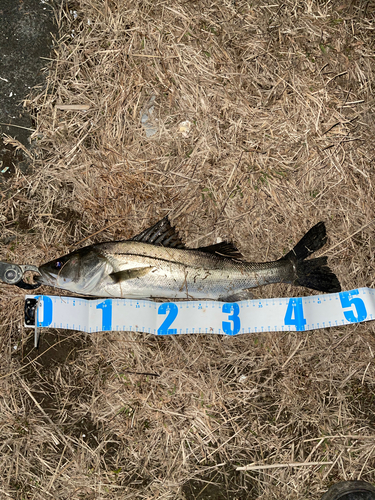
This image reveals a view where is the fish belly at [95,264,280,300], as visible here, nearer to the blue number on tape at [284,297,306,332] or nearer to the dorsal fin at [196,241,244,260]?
the dorsal fin at [196,241,244,260]

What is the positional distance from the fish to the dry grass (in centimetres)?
32

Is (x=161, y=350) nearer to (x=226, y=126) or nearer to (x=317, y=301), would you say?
(x=317, y=301)

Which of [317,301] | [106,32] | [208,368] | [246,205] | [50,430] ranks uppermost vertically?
[106,32]

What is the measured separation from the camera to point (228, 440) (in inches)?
153

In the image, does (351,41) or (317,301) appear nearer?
(317,301)

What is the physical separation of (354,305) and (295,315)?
0.65m

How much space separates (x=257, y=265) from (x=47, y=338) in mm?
2566

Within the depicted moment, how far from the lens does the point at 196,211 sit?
13.5 ft

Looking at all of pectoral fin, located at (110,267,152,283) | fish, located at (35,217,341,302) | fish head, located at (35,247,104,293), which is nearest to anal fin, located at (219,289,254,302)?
fish, located at (35,217,341,302)

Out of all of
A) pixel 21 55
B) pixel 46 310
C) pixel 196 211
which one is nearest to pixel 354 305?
pixel 196 211

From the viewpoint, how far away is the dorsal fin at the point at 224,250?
3.85 meters

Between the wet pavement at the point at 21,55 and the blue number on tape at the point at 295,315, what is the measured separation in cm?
372

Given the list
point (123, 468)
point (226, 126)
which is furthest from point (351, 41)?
point (123, 468)

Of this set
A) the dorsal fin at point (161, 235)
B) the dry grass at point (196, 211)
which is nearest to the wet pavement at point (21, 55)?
the dry grass at point (196, 211)
